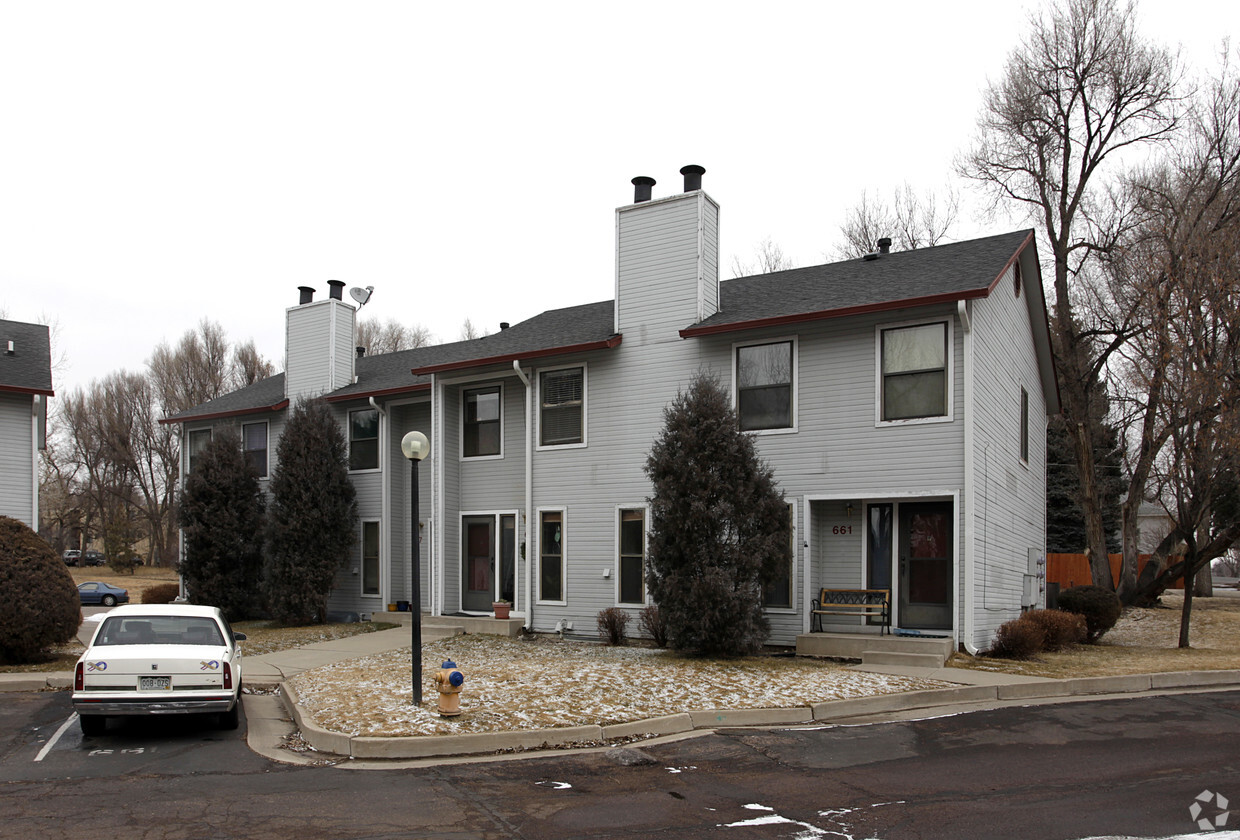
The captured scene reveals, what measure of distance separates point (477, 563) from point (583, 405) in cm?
475

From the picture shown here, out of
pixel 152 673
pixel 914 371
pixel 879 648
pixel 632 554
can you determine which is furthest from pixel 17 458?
pixel 914 371

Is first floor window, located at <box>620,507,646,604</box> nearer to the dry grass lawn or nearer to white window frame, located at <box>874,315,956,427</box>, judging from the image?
white window frame, located at <box>874,315,956,427</box>

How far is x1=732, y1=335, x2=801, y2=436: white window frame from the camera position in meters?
16.0

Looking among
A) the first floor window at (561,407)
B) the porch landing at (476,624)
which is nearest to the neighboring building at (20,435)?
the porch landing at (476,624)

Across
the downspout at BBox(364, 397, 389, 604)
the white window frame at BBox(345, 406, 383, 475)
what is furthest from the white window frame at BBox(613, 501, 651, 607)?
the white window frame at BBox(345, 406, 383, 475)

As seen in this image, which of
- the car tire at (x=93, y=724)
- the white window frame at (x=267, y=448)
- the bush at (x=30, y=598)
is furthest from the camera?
the white window frame at (x=267, y=448)

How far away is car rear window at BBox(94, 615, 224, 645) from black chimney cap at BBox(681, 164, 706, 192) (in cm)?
1136

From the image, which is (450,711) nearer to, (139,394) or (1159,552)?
(1159,552)

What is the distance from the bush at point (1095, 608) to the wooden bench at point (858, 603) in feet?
19.4

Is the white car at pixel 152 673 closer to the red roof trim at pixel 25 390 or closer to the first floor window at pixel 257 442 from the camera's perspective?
the red roof trim at pixel 25 390

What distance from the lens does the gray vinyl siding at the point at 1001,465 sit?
48.6ft

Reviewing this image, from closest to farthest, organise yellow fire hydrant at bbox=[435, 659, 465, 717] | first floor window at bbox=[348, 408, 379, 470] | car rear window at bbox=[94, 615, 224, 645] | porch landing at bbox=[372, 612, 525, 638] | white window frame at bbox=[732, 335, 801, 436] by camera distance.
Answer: yellow fire hydrant at bbox=[435, 659, 465, 717] → car rear window at bbox=[94, 615, 224, 645] → white window frame at bbox=[732, 335, 801, 436] → porch landing at bbox=[372, 612, 525, 638] → first floor window at bbox=[348, 408, 379, 470]

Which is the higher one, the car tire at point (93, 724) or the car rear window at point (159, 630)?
the car rear window at point (159, 630)

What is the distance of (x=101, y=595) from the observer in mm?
33312
